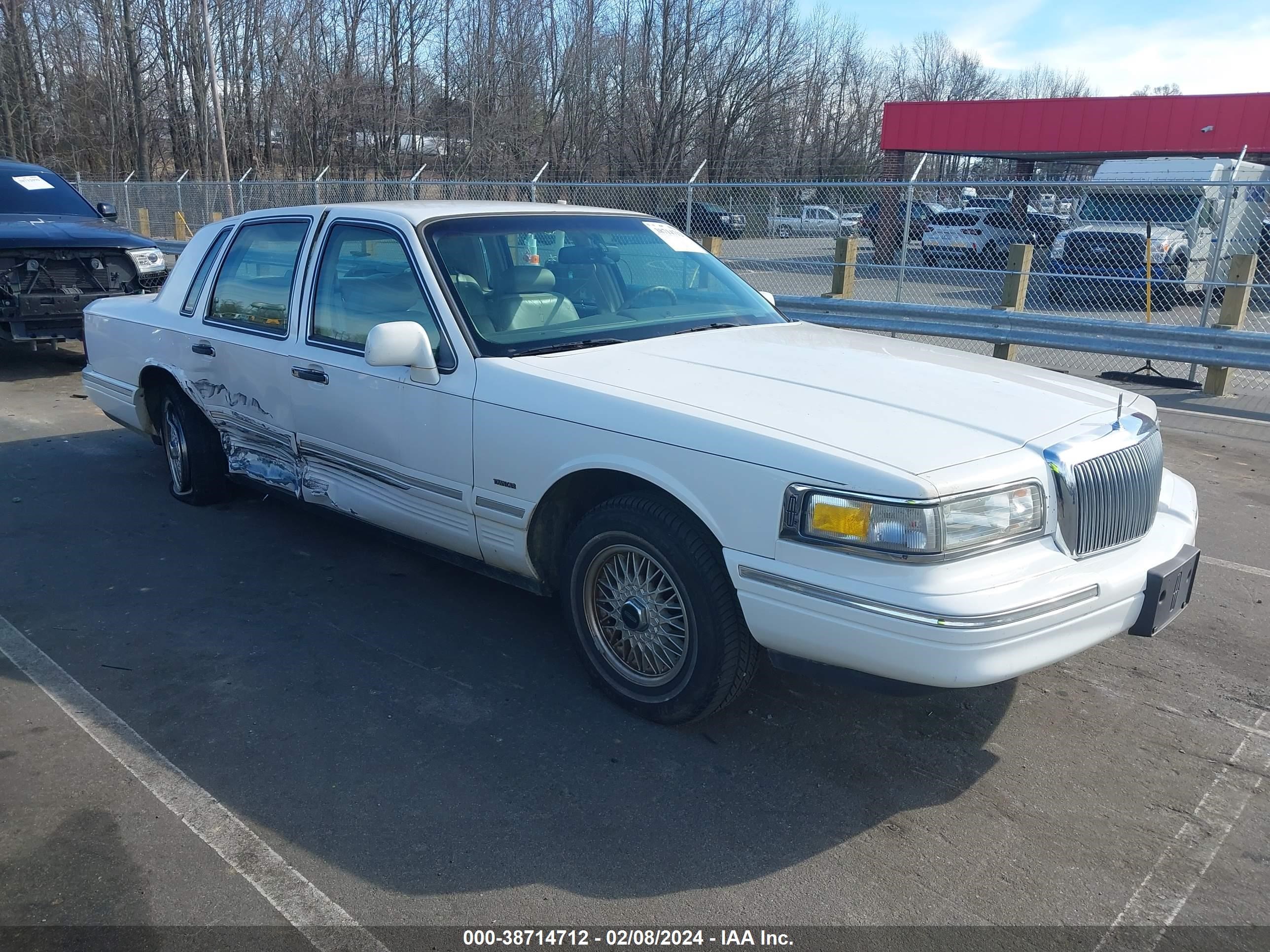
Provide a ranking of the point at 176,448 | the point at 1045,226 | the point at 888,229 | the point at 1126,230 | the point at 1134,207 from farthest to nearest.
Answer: the point at 1134,207, the point at 888,229, the point at 1045,226, the point at 1126,230, the point at 176,448

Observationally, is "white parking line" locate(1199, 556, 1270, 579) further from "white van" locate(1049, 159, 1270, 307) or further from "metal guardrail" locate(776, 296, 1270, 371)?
"white van" locate(1049, 159, 1270, 307)

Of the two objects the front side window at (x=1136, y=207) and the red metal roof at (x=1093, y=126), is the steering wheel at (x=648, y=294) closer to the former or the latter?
the front side window at (x=1136, y=207)

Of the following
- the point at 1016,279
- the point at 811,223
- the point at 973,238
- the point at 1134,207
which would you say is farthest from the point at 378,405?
the point at 1134,207

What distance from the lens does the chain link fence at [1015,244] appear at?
1124cm

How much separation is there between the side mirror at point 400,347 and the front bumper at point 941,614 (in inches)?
58.2

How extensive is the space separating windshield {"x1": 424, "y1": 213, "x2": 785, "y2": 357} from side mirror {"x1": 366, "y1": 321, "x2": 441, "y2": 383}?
8.5 inches

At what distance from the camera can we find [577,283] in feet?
14.2

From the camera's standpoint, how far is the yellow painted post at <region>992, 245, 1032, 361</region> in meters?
11.0

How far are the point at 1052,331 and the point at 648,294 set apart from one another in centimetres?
643

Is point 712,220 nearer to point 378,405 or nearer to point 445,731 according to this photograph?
point 378,405

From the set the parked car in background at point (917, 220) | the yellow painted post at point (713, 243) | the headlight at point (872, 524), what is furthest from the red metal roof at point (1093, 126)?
the headlight at point (872, 524)

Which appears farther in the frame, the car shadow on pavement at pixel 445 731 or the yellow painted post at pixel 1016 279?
the yellow painted post at pixel 1016 279

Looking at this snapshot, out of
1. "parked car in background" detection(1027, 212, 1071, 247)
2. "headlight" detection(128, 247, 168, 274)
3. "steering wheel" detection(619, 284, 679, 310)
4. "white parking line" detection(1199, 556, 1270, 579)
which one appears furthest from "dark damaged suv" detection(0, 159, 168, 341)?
"parked car in background" detection(1027, 212, 1071, 247)

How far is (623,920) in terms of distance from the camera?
2588 mm
